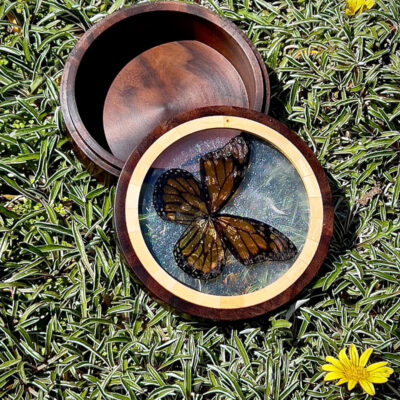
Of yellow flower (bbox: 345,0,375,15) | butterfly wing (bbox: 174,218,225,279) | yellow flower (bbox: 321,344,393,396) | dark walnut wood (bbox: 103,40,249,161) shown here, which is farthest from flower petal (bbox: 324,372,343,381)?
yellow flower (bbox: 345,0,375,15)

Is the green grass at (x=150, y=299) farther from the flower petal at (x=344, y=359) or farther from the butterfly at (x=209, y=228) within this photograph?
the butterfly at (x=209, y=228)

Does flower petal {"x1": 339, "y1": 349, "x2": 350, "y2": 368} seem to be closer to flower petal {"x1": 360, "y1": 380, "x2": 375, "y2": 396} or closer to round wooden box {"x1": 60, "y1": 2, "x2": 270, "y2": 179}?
flower petal {"x1": 360, "y1": 380, "x2": 375, "y2": 396}

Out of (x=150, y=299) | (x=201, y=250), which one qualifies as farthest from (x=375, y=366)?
(x=150, y=299)

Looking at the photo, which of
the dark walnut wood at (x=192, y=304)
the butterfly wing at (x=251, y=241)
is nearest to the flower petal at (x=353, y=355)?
the dark walnut wood at (x=192, y=304)

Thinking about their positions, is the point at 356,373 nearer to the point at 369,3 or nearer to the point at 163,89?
the point at 163,89

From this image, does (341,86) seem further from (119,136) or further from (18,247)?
(18,247)

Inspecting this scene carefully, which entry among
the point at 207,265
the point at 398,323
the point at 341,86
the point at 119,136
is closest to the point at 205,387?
the point at 207,265
